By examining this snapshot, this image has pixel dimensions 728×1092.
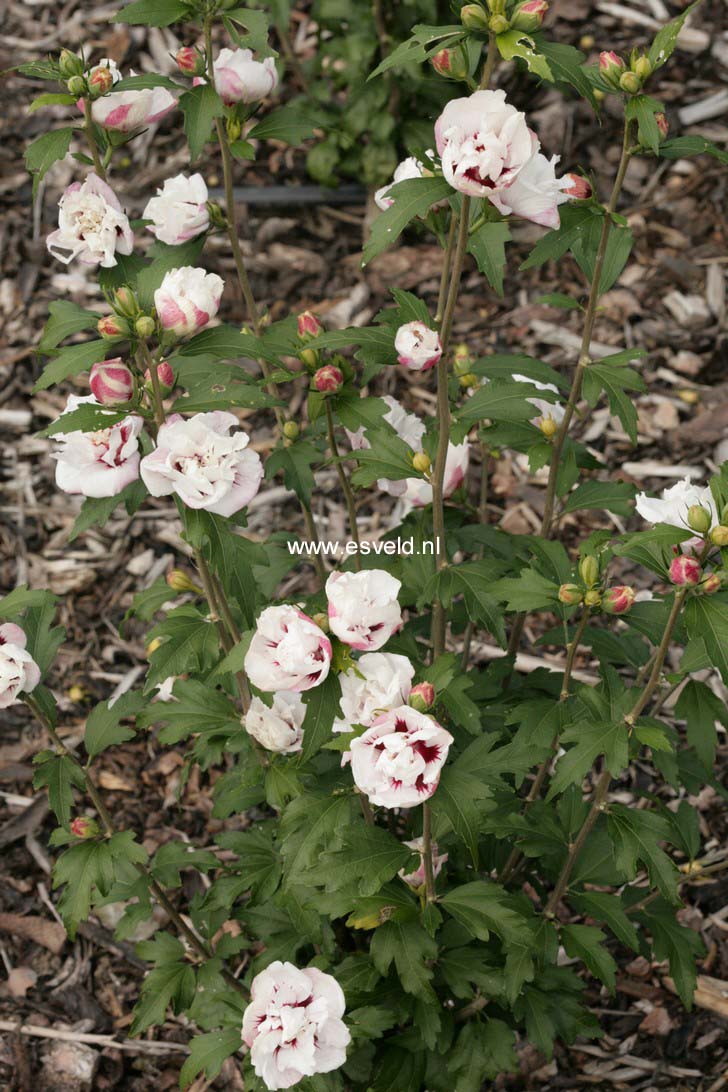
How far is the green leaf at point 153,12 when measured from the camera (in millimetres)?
2445

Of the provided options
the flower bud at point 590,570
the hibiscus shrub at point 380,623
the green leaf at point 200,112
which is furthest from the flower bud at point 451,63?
the flower bud at point 590,570

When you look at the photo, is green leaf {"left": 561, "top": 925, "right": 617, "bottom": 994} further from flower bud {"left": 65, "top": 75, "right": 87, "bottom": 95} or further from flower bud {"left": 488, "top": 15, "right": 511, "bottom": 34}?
flower bud {"left": 65, "top": 75, "right": 87, "bottom": 95}

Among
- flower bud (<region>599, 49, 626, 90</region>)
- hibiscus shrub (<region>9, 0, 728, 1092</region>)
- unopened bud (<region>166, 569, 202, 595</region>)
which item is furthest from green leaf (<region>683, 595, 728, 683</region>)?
unopened bud (<region>166, 569, 202, 595</region>)

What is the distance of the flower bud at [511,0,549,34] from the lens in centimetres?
207

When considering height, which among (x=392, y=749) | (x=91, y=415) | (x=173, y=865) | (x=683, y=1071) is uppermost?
(x=91, y=415)

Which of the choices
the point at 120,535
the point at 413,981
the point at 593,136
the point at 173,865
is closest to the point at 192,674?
the point at 173,865

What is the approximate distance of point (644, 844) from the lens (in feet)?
8.14

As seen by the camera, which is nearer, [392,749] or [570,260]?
[392,749]

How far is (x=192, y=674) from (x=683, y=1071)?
73.5 inches

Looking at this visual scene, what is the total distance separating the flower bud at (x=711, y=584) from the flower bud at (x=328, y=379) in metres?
0.96

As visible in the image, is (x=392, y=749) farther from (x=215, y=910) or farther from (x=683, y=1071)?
(x=683, y=1071)

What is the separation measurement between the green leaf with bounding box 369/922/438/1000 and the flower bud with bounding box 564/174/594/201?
5.66 ft

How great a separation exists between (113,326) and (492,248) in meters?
0.79

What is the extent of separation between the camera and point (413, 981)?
2.52 meters
